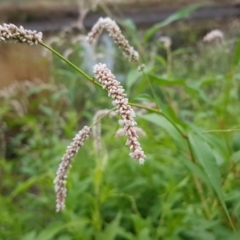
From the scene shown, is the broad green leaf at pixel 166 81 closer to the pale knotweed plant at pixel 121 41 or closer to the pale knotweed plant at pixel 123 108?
the pale knotweed plant at pixel 121 41

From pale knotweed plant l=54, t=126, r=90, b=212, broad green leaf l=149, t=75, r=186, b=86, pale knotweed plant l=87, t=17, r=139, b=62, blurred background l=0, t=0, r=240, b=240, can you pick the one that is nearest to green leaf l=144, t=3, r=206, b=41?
blurred background l=0, t=0, r=240, b=240

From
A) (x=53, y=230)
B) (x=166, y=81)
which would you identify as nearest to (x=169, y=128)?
(x=166, y=81)

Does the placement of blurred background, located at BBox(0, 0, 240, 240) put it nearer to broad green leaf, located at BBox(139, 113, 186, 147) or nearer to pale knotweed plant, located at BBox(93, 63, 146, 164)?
broad green leaf, located at BBox(139, 113, 186, 147)

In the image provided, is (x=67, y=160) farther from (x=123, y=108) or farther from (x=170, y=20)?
(x=170, y=20)

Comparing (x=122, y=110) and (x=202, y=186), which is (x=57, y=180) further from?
(x=202, y=186)

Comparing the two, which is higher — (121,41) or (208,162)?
(121,41)

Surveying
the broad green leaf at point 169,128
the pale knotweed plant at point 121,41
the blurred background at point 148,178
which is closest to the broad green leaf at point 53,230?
the blurred background at point 148,178
